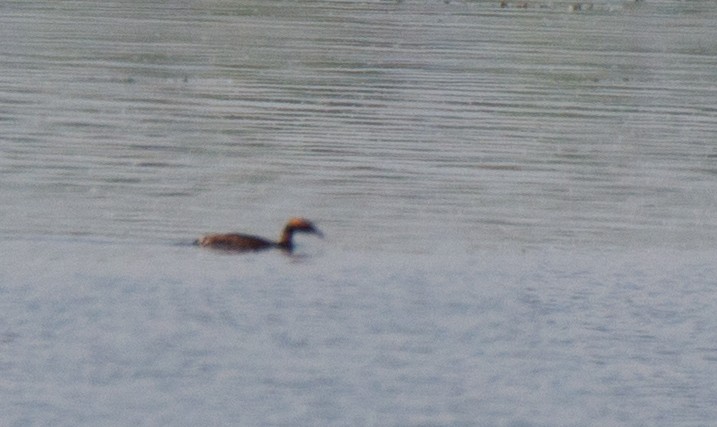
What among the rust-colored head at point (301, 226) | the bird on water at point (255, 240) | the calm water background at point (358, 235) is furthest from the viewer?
the rust-colored head at point (301, 226)

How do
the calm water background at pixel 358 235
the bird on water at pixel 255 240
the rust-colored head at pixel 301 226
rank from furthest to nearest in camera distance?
the rust-colored head at pixel 301 226, the bird on water at pixel 255 240, the calm water background at pixel 358 235

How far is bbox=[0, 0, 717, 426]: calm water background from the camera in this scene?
1394 cm

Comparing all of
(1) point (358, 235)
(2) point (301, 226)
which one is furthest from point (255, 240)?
(1) point (358, 235)

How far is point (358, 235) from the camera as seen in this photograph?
1994cm

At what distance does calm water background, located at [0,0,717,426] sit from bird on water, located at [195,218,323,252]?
20 centimetres

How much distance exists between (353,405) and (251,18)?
3698cm

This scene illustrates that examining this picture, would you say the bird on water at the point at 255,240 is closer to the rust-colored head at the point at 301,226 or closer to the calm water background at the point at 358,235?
the rust-colored head at the point at 301,226

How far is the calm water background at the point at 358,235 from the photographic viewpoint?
13.9 meters

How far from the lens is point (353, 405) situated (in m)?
13.4

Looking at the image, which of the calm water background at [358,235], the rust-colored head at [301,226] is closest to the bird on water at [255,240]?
the rust-colored head at [301,226]

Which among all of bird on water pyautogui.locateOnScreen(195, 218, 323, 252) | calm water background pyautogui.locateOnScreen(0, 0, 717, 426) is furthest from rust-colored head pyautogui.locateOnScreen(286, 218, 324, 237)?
calm water background pyautogui.locateOnScreen(0, 0, 717, 426)

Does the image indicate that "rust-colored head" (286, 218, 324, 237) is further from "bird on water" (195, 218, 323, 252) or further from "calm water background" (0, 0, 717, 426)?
"calm water background" (0, 0, 717, 426)

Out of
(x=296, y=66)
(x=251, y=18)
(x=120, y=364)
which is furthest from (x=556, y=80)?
(x=120, y=364)

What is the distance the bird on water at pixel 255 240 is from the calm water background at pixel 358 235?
205 mm
